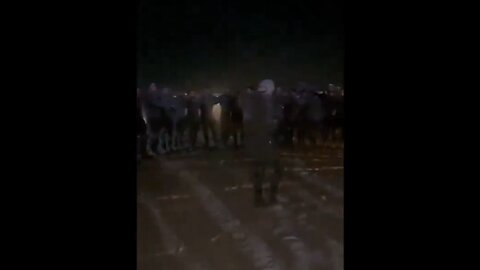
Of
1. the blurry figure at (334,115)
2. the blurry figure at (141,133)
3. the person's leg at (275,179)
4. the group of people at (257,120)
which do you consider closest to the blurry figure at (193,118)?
the group of people at (257,120)

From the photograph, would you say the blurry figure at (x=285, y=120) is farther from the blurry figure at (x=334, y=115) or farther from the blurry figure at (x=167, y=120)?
the blurry figure at (x=167, y=120)

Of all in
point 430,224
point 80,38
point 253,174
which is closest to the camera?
point 80,38

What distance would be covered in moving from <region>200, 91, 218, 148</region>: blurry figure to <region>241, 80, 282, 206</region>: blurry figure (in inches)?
3.1

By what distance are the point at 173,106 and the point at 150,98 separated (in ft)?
0.25

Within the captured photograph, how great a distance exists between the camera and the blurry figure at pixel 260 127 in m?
1.44

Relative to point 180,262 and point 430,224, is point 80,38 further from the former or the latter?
point 430,224

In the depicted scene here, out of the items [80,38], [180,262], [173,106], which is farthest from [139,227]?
[80,38]

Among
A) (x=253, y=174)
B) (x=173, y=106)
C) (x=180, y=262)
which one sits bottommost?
(x=180, y=262)

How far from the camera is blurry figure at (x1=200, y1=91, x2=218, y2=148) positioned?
56.0 inches

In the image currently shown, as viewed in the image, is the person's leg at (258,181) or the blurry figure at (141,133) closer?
the blurry figure at (141,133)

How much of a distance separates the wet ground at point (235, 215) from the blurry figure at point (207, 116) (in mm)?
35

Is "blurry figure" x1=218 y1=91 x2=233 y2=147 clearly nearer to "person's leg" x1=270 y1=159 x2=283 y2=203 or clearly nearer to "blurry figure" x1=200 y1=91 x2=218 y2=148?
"blurry figure" x1=200 y1=91 x2=218 y2=148

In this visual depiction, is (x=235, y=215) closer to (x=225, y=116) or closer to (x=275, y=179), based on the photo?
(x=275, y=179)

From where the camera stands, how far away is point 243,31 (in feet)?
4.64
